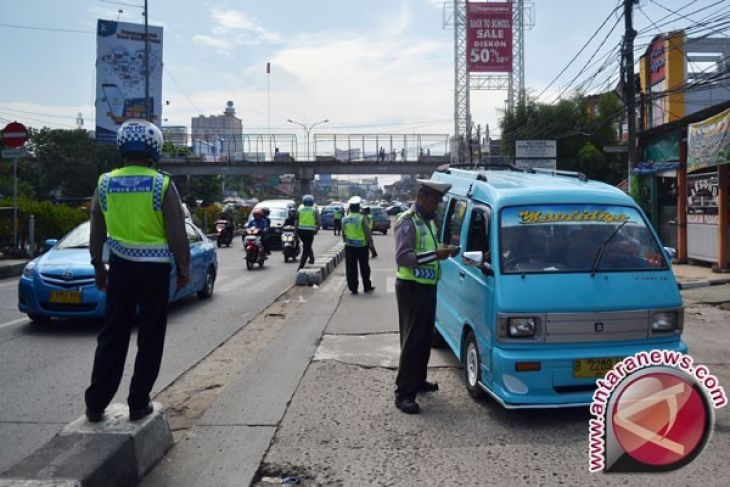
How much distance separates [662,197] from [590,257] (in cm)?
1678

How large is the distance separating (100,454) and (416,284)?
8.99 feet

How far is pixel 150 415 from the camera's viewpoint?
175 inches

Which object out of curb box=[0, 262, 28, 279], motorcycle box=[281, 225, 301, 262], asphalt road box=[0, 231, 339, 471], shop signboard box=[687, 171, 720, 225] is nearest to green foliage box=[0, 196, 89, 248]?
curb box=[0, 262, 28, 279]

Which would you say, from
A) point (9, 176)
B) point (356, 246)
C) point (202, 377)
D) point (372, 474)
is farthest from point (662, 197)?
point (9, 176)

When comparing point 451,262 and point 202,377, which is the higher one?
point 451,262

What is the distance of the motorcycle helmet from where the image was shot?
450cm

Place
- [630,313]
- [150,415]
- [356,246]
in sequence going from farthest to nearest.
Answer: [356,246]
[630,313]
[150,415]

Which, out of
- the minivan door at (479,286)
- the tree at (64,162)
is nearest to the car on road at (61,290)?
the minivan door at (479,286)

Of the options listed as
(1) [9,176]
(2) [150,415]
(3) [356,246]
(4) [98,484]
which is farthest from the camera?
(1) [9,176]

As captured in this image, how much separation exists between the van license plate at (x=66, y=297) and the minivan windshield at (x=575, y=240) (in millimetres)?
5640

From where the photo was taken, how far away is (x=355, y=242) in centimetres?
1277

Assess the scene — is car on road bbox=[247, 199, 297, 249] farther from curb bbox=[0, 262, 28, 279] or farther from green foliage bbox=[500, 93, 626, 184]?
green foliage bbox=[500, 93, 626, 184]

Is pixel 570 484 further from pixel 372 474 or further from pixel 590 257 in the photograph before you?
pixel 590 257

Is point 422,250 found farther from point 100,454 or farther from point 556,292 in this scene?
point 100,454
